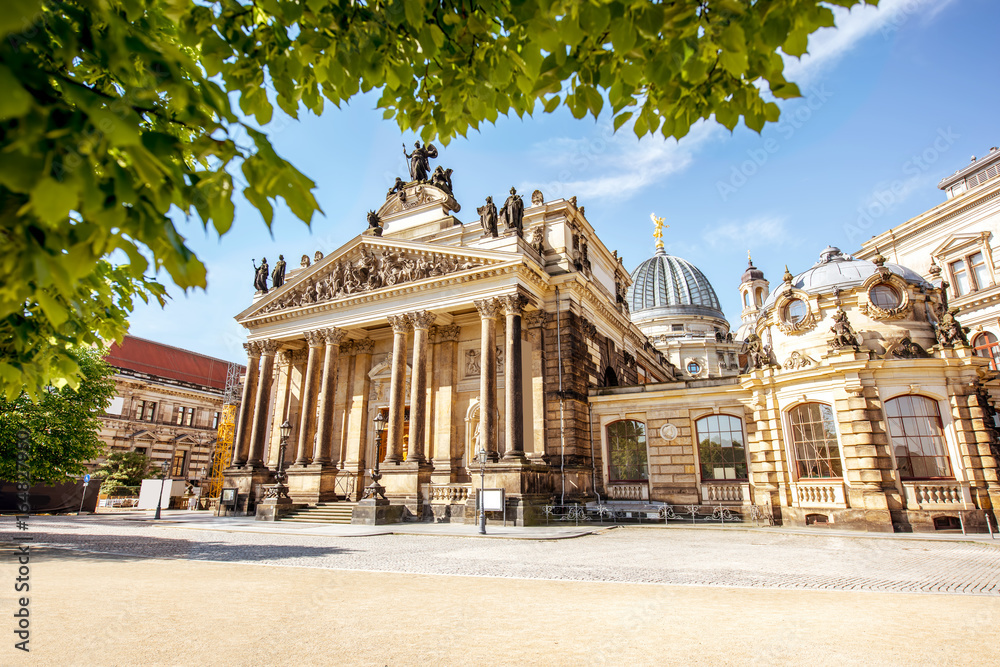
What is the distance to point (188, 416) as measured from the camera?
58.8m

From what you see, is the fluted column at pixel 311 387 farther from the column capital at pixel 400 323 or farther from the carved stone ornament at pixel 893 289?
the carved stone ornament at pixel 893 289

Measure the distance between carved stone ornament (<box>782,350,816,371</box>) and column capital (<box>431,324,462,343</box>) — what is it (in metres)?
16.4

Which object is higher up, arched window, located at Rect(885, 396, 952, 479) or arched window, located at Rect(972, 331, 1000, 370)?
arched window, located at Rect(972, 331, 1000, 370)

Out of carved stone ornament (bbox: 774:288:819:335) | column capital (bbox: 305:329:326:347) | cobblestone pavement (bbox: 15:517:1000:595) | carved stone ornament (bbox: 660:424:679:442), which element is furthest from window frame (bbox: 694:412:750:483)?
column capital (bbox: 305:329:326:347)

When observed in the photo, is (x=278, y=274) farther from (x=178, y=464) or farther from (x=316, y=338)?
(x=178, y=464)

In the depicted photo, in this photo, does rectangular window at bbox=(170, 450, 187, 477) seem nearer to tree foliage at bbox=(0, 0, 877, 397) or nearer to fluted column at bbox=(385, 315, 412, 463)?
fluted column at bbox=(385, 315, 412, 463)

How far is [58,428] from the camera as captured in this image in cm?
2581

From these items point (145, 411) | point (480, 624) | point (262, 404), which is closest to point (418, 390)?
point (262, 404)

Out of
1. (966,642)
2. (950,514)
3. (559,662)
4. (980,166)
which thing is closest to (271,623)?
(559,662)

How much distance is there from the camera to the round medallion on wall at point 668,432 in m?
26.7

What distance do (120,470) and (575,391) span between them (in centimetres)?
4012

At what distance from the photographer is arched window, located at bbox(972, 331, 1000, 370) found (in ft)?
104

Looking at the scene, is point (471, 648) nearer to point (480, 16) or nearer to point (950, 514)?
point (480, 16)

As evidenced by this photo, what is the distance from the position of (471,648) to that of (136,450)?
59.8m
